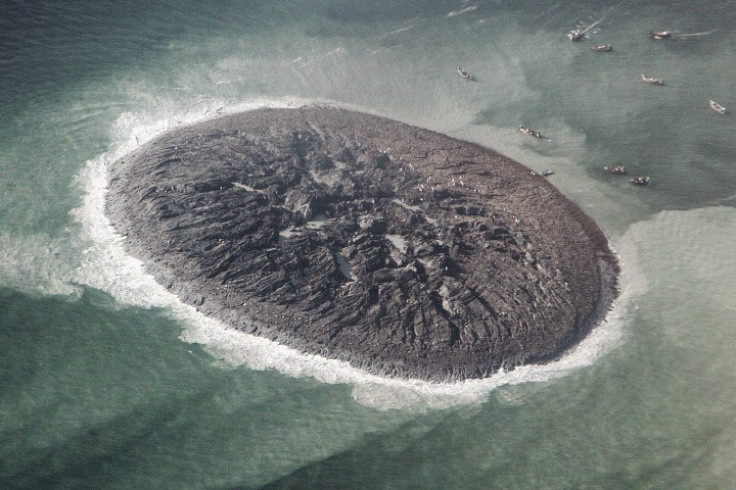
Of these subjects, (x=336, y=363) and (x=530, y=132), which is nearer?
(x=336, y=363)

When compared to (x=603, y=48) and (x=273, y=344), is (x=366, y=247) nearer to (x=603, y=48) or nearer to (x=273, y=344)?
(x=273, y=344)

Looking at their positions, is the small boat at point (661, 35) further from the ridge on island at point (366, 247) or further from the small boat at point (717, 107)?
the ridge on island at point (366, 247)

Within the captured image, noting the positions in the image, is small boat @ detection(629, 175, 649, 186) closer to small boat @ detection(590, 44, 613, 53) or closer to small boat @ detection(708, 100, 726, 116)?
small boat @ detection(708, 100, 726, 116)

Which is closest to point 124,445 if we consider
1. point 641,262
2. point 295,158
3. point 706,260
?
point 295,158

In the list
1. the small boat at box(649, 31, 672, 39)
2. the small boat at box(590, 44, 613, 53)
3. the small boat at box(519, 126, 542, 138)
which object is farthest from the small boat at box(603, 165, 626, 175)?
the small boat at box(649, 31, 672, 39)

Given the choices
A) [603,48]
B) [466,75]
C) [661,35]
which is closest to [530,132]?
[466,75]

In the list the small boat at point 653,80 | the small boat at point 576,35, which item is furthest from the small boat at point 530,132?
the small boat at point 576,35

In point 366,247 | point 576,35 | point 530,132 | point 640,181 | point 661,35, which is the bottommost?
point 640,181
